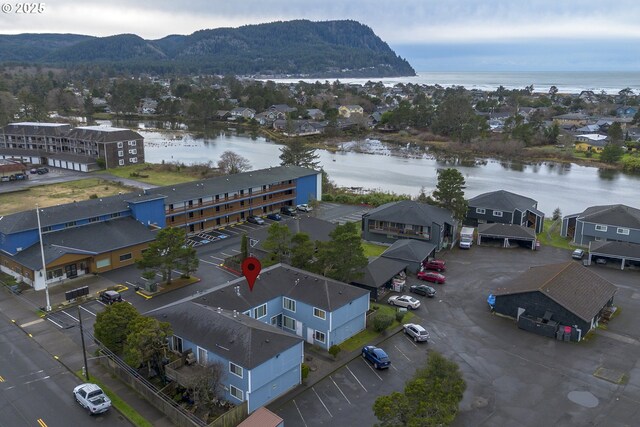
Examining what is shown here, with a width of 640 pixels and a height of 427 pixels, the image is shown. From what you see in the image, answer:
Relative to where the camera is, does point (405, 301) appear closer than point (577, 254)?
Yes

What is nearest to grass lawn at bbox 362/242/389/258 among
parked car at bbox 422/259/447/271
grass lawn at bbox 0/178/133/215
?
parked car at bbox 422/259/447/271

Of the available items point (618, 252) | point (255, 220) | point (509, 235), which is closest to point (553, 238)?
point (509, 235)

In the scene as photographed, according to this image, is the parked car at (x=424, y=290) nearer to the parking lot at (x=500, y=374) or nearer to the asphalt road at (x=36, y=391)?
the parking lot at (x=500, y=374)

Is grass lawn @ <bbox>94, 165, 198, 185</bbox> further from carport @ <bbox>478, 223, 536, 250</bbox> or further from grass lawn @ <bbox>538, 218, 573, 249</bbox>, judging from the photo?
grass lawn @ <bbox>538, 218, 573, 249</bbox>

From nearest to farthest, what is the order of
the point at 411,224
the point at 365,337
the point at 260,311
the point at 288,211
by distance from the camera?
the point at 260,311 < the point at 365,337 < the point at 411,224 < the point at 288,211

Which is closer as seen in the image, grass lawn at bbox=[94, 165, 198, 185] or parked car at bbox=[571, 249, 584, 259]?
parked car at bbox=[571, 249, 584, 259]

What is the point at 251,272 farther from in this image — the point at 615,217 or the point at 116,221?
the point at 615,217
